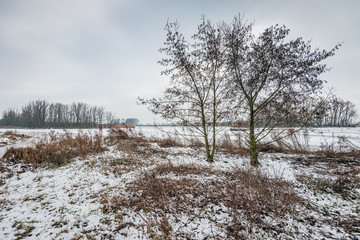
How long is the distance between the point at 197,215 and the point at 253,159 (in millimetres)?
4205

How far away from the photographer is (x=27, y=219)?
2.61m

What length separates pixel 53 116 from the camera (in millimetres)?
64625

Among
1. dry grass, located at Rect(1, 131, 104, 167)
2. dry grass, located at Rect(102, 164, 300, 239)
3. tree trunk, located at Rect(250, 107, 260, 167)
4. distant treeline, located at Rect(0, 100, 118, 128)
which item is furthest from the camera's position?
distant treeline, located at Rect(0, 100, 118, 128)

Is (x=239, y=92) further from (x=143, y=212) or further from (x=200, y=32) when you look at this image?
(x=143, y=212)

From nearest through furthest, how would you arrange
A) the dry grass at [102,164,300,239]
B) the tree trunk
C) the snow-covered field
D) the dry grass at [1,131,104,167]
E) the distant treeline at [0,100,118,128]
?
1. the snow-covered field
2. the dry grass at [102,164,300,239]
3. the tree trunk
4. the dry grass at [1,131,104,167]
5. the distant treeline at [0,100,118,128]

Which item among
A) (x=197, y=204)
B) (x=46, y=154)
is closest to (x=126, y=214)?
(x=197, y=204)

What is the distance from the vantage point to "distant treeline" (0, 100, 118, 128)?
57.6 meters

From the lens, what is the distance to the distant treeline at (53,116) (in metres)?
57.6

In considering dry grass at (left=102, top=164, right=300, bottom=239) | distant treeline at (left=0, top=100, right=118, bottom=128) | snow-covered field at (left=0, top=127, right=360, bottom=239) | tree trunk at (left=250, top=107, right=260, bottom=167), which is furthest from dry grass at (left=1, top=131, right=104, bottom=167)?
distant treeline at (left=0, top=100, right=118, bottom=128)

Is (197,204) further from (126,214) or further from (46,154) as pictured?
(46,154)

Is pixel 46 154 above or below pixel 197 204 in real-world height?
above

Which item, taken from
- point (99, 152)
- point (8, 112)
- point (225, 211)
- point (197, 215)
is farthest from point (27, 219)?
point (8, 112)

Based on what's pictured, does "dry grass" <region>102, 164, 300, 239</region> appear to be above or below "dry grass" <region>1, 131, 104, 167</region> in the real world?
below

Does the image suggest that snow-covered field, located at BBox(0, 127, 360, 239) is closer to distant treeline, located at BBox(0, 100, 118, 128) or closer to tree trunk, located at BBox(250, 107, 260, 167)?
tree trunk, located at BBox(250, 107, 260, 167)
